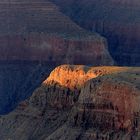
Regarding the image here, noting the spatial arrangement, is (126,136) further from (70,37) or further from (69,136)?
(70,37)

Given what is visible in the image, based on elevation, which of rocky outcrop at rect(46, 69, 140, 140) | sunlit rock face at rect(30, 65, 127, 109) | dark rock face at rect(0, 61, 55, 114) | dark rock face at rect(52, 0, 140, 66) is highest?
rocky outcrop at rect(46, 69, 140, 140)

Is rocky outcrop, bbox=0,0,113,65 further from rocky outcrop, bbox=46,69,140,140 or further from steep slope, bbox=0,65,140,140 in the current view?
rocky outcrop, bbox=46,69,140,140

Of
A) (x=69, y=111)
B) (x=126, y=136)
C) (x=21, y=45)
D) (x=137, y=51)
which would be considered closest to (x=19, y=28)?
(x=21, y=45)

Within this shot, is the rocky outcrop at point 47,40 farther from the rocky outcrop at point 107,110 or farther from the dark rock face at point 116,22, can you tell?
the rocky outcrop at point 107,110

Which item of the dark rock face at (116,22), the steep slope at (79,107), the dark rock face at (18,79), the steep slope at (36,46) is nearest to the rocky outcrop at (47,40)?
the steep slope at (36,46)

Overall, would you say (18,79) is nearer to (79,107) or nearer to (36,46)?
(36,46)

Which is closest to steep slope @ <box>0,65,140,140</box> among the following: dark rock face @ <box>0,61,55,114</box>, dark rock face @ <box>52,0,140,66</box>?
dark rock face @ <box>0,61,55,114</box>
